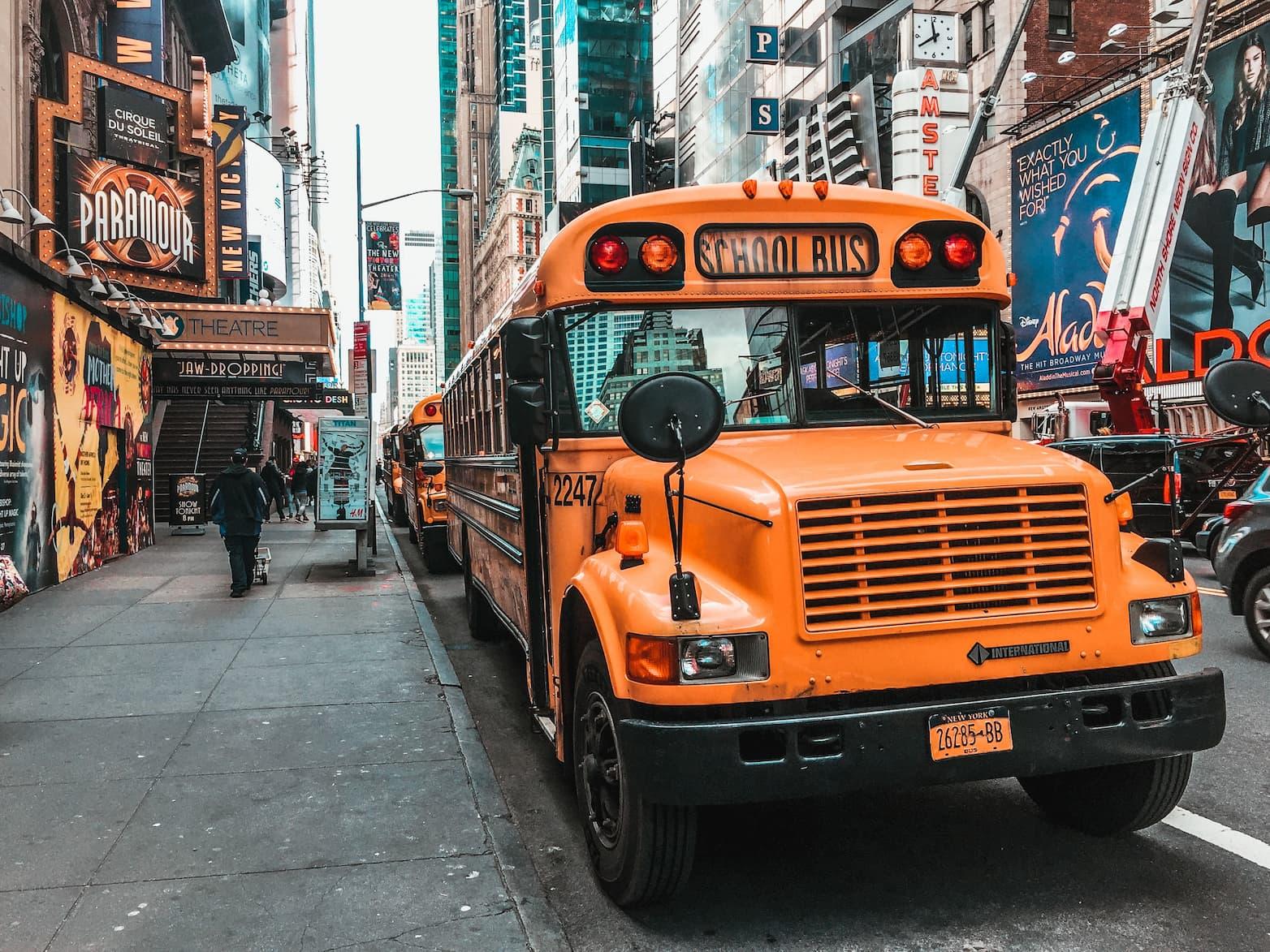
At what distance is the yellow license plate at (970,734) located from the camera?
11.5 ft

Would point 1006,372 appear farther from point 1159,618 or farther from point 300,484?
point 300,484

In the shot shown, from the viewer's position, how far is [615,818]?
156 inches

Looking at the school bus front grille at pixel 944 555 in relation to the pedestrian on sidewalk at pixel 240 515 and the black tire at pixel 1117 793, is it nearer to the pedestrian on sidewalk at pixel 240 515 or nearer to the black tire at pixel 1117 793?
the black tire at pixel 1117 793

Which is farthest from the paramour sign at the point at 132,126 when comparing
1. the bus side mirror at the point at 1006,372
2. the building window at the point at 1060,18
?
the building window at the point at 1060,18

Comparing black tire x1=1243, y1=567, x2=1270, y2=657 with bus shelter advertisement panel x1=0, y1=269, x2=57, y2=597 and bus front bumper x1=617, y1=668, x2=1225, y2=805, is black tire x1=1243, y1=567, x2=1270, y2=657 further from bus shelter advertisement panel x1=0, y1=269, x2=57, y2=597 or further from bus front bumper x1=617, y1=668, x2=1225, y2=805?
bus shelter advertisement panel x1=0, y1=269, x2=57, y2=597

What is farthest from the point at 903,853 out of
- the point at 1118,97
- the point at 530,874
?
the point at 1118,97

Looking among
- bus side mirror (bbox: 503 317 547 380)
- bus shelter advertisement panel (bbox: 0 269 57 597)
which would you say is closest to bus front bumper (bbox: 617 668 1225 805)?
bus side mirror (bbox: 503 317 547 380)

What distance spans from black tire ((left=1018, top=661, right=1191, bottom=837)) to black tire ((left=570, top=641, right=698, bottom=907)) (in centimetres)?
155

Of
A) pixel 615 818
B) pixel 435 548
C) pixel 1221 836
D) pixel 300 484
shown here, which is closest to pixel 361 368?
pixel 435 548

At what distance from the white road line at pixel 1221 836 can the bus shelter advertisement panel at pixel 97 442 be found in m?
13.0

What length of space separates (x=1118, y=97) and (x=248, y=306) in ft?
74.4

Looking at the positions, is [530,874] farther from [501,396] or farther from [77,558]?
[77,558]

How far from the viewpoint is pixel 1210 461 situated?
17141 mm

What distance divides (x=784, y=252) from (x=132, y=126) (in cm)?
1865
